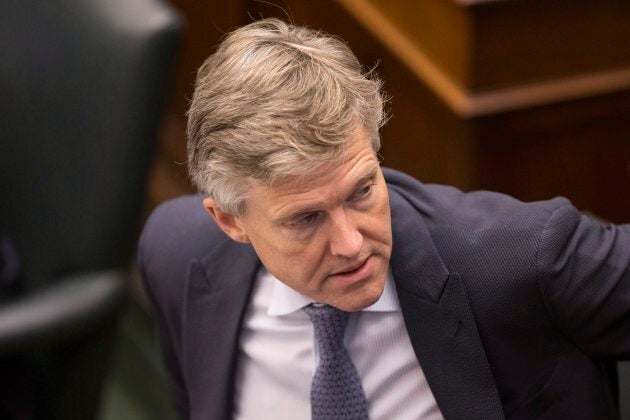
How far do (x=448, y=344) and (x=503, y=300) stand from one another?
0.34 feet

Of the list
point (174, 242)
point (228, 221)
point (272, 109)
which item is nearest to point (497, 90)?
point (174, 242)

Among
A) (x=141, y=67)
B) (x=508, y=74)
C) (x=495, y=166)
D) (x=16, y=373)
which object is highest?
(x=141, y=67)

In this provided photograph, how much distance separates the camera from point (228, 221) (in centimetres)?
167

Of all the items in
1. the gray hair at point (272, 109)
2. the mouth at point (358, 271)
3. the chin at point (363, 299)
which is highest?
the gray hair at point (272, 109)

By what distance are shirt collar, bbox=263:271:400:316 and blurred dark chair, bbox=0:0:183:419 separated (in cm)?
28

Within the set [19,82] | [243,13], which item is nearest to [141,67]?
[19,82]

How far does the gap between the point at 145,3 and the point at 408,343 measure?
2.18 feet

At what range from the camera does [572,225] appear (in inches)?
63.6

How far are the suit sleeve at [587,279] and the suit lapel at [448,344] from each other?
124 mm

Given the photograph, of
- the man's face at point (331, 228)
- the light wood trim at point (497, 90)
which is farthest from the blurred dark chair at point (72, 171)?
the light wood trim at point (497, 90)

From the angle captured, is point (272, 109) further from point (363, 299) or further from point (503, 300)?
point (503, 300)

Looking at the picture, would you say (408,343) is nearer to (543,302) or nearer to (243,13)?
(543,302)

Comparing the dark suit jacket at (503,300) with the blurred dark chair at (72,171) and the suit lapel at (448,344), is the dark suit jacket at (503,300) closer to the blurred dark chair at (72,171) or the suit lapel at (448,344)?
the suit lapel at (448,344)

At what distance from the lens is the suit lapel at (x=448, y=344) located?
1677 millimetres
